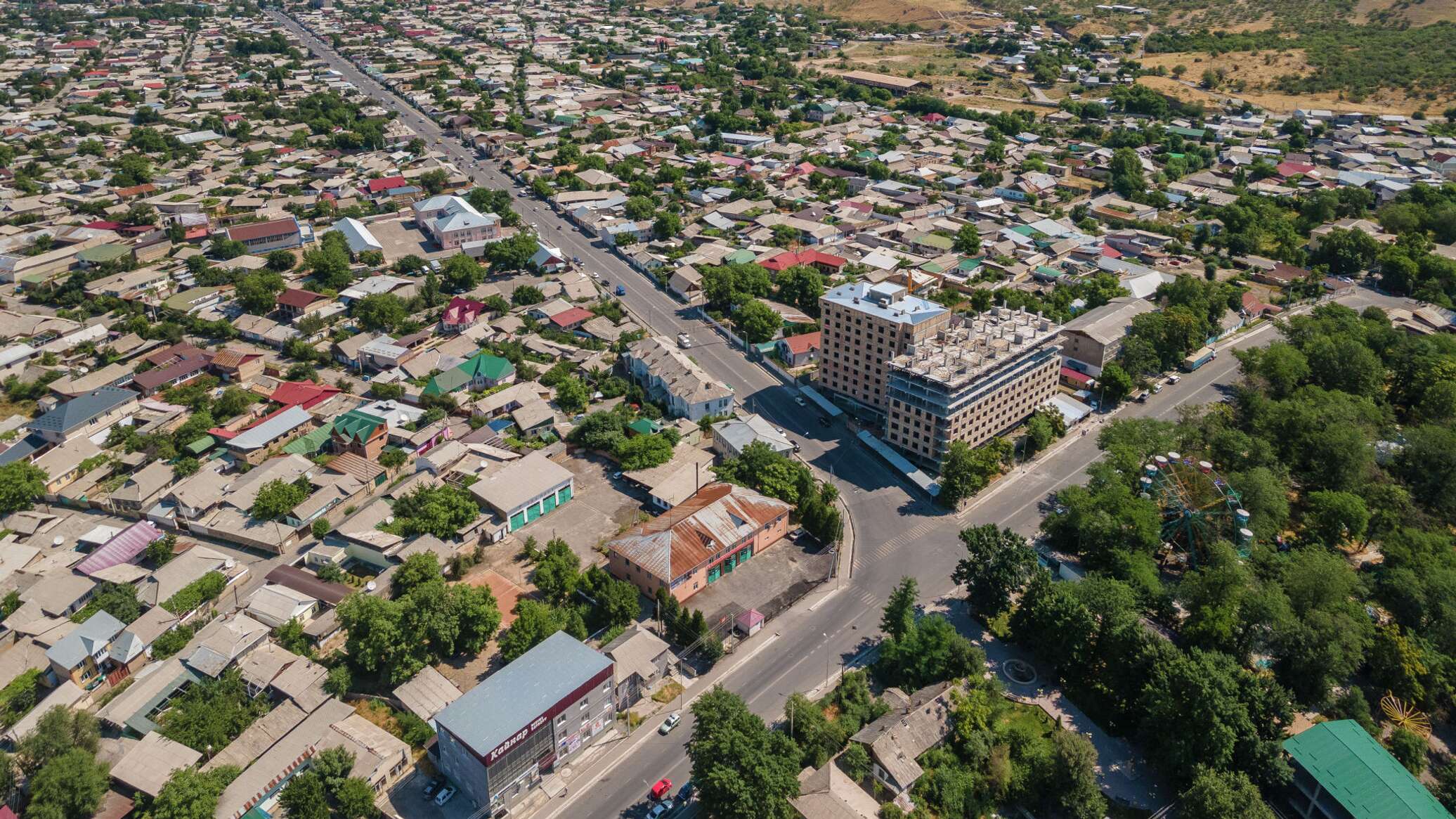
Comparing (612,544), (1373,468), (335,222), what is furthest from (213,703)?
(335,222)

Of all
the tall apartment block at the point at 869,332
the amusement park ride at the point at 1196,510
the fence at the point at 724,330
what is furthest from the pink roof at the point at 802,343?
the amusement park ride at the point at 1196,510

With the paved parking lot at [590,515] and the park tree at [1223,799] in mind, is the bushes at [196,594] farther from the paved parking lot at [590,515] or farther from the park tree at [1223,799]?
the park tree at [1223,799]

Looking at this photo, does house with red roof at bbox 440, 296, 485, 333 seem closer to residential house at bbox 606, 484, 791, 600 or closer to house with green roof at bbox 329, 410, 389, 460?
house with green roof at bbox 329, 410, 389, 460

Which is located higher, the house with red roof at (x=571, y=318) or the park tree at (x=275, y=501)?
the park tree at (x=275, y=501)

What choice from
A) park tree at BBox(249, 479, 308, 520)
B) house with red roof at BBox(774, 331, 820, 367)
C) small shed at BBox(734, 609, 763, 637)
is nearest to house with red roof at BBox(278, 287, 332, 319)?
park tree at BBox(249, 479, 308, 520)

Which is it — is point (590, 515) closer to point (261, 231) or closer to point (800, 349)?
point (800, 349)

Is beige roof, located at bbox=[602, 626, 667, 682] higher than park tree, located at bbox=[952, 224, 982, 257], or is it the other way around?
beige roof, located at bbox=[602, 626, 667, 682]

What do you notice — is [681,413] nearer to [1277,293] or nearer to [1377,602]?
[1377,602]
